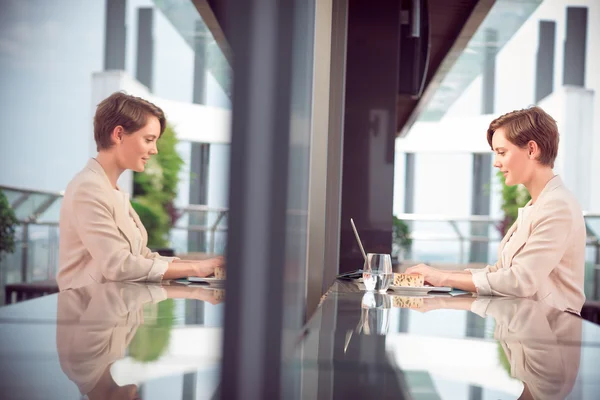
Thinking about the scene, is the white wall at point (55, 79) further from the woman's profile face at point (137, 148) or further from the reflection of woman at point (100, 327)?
the reflection of woman at point (100, 327)

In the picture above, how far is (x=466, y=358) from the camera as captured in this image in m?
0.67

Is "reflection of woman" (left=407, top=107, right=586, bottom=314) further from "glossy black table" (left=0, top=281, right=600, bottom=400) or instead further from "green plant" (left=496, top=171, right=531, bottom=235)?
"green plant" (left=496, top=171, right=531, bottom=235)

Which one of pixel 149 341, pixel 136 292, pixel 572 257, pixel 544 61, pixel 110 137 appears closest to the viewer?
pixel 149 341

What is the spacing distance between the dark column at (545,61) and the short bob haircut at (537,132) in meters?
8.46

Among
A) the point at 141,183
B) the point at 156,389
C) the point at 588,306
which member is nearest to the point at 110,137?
the point at 156,389

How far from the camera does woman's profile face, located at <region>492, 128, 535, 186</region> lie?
1861 millimetres

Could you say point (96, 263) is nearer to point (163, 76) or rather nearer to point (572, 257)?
point (572, 257)

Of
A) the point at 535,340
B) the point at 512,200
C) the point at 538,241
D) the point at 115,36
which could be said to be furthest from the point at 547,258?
the point at 115,36

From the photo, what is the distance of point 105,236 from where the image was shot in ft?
5.51

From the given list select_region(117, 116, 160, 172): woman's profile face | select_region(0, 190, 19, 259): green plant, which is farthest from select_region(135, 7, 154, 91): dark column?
select_region(117, 116, 160, 172): woman's profile face

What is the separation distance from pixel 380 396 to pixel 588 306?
11.5 ft

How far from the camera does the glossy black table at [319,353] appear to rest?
1.65 feet

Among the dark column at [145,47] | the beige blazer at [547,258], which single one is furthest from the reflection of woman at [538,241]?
the dark column at [145,47]

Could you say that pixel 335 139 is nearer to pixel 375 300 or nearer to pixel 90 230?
pixel 90 230
